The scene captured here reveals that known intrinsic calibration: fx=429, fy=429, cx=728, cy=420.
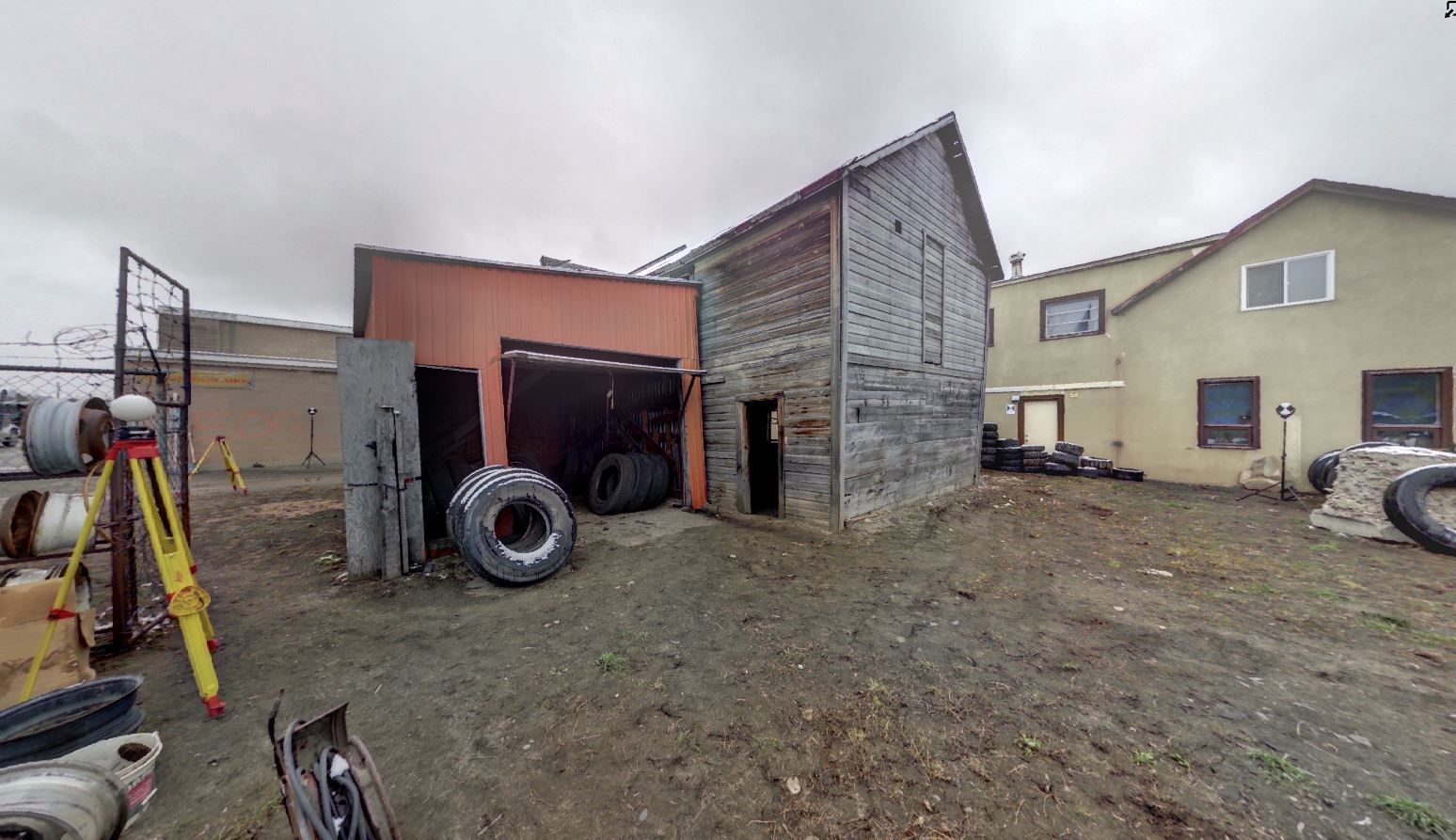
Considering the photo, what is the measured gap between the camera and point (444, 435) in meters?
9.64

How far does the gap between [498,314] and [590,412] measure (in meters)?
5.47

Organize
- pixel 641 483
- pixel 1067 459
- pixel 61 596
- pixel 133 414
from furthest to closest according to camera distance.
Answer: pixel 1067 459, pixel 641 483, pixel 133 414, pixel 61 596

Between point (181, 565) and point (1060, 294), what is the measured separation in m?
19.6

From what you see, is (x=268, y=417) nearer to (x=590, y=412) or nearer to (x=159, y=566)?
(x=590, y=412)

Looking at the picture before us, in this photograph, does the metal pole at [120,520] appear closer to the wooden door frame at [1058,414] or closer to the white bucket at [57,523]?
the white bucket at [57,523]

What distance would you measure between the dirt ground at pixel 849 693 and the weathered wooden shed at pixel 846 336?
2289 millimetres

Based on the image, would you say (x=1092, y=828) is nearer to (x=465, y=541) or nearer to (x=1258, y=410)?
(x=465, y=541)

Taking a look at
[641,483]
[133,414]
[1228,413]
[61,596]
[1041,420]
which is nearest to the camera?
[61,596]

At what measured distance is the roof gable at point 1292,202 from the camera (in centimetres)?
922

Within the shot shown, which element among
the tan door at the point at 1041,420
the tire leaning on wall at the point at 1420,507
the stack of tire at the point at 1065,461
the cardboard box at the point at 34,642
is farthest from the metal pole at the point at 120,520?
the tan door at the point at 1041,420

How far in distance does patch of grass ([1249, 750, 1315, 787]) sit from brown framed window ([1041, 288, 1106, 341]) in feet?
48.0

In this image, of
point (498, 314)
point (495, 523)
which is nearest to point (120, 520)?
point (495, 523)

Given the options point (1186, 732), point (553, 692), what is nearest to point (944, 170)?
point (1186, 732)

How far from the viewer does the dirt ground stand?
2.30 m
